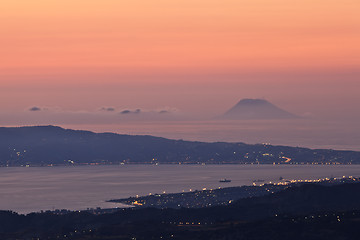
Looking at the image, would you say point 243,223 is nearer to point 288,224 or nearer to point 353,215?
point 288,224

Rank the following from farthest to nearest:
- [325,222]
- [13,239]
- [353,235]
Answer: [13,239]
[325,222]
[353,235]

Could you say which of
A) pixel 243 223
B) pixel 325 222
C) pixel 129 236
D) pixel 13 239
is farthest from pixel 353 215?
pixel 13 239

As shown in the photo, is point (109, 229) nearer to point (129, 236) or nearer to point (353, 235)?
point (129, 236)

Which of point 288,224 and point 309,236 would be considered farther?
point 288,224

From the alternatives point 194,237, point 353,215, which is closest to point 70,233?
point 194,237

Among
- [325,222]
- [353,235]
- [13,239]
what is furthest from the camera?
[13,239]

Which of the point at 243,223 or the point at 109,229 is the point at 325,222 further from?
the point at 109,229

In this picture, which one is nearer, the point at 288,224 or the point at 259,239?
the point at 259,239
